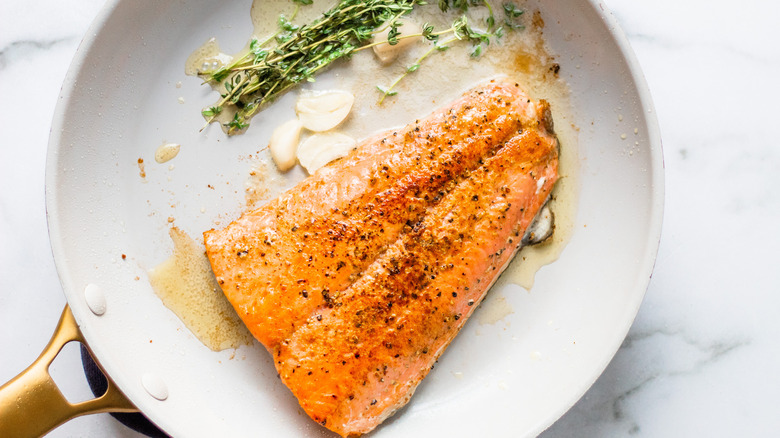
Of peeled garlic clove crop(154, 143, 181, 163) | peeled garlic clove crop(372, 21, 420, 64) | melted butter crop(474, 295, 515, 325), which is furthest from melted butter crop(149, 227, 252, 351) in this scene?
peeled garlic clove crop(372, 21, 420, 64)

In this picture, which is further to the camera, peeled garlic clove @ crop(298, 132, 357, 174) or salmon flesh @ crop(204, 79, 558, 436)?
peeled garlic clove @ crop(298, 132, 357, 174)

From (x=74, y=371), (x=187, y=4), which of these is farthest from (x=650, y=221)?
(x=74, y=371)

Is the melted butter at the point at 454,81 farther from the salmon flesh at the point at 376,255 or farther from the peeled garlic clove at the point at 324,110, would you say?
the salmon flesh at the point at 376,255

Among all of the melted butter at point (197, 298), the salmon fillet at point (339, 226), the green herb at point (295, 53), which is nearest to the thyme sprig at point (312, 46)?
the green herb at point (295, 53)

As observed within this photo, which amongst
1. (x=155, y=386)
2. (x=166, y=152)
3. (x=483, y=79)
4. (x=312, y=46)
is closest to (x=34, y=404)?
(x=155, y=386)

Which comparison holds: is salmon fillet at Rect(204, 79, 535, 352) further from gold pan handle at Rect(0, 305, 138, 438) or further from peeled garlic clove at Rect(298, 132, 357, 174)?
gold pan handle at Rect(0, 305, 138, 438)

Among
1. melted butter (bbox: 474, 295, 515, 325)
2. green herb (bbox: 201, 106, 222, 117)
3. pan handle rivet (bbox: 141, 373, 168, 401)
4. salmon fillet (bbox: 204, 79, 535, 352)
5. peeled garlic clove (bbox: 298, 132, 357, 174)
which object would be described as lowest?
melted butter (bbox: 474, 295, 515, 325)

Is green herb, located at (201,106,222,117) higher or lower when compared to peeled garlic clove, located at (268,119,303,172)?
higher

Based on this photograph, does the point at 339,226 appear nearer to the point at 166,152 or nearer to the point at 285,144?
the point at 285,144
